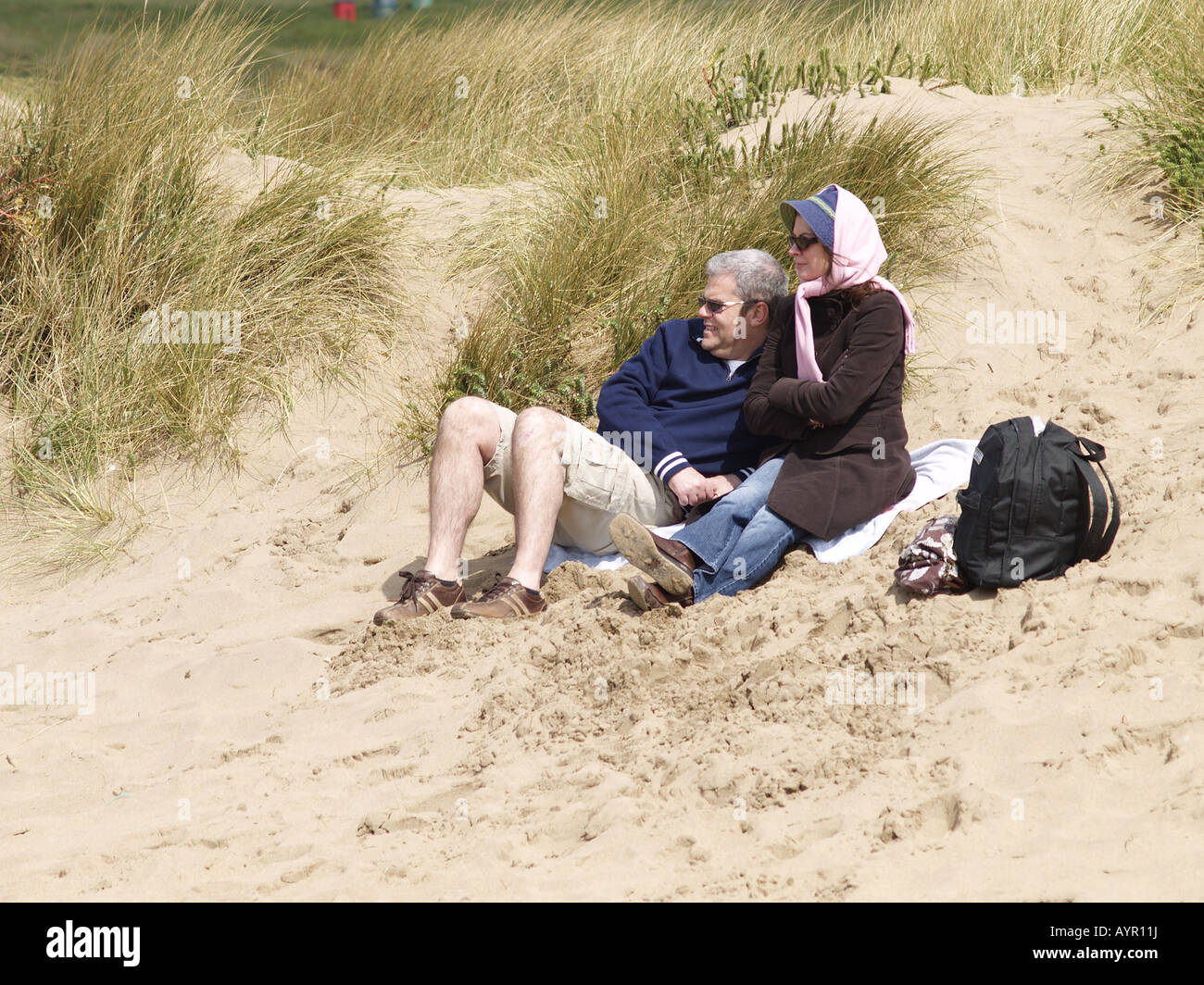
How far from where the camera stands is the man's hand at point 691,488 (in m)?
4.15

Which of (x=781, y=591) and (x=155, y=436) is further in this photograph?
(x=155, y=436)

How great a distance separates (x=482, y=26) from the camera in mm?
8383

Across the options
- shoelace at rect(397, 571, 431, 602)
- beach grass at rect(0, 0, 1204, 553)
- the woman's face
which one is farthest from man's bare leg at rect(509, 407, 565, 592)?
beach grass at rect(0, 0, 1204, 553)

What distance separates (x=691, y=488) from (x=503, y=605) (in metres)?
0.76

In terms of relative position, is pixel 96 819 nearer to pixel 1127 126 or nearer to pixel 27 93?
pixel 27 93

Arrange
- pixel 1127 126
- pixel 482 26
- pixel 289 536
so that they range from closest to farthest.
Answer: pixel 289 536 → pixel 1127 126 → pixel 482 26

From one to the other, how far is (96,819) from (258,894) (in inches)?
31.5

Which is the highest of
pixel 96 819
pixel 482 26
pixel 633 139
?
pixel 482 26

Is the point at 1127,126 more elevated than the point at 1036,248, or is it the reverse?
the point at 1127,126

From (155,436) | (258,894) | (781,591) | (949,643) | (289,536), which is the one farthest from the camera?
(155,436)

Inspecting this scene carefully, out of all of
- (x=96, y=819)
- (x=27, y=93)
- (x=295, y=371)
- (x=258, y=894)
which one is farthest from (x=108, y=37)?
(x=258, y=894)

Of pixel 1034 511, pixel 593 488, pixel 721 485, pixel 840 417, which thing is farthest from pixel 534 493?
pixel 1034 511

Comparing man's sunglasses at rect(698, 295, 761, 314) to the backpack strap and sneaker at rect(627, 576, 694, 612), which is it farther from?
the backpack strap

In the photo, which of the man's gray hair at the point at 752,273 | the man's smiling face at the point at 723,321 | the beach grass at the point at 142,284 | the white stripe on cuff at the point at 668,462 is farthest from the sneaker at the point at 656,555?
the beach grass at the point at 142,284
